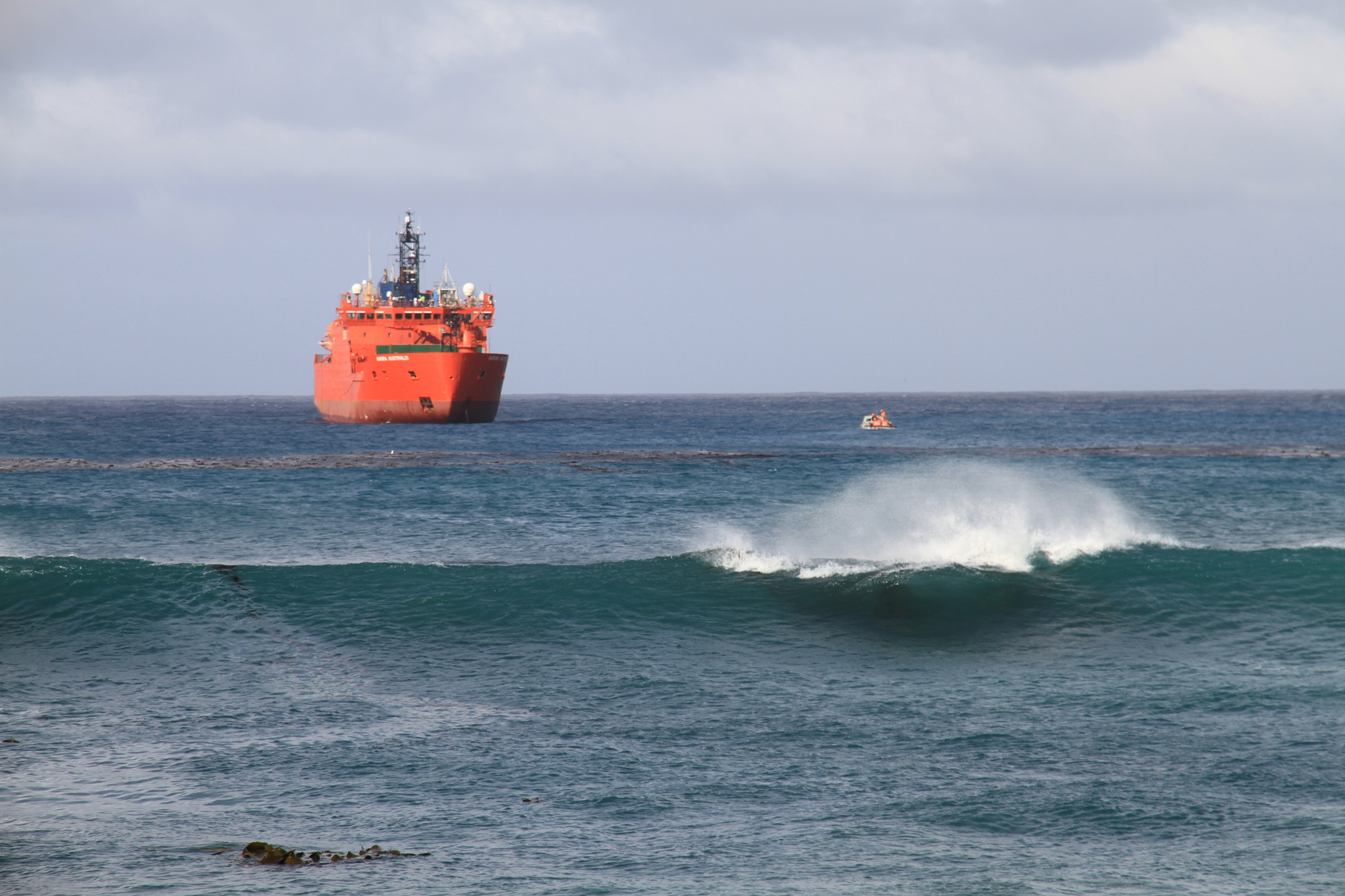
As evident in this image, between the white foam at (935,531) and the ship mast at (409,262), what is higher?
the ship mast at (409,262)

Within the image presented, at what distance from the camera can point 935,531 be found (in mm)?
23000

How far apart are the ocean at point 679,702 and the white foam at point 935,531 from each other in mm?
202

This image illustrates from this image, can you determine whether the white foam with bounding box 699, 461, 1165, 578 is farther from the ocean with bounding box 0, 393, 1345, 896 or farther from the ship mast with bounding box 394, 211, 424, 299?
the ship mast with bounding box 394, 211, 424, 299

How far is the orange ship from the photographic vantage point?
77.4 metres

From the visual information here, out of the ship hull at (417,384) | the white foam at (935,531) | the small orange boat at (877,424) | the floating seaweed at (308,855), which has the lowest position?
the floating seaweed at (308,855)

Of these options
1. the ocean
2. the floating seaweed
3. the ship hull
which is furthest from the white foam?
the ship hull

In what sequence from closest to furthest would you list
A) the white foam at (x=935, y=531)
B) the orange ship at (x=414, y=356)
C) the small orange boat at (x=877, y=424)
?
the white foam at (x=935, y=531) → the orange ship at (x=414, y=356) → the small orange boat at (x=877, y=424)

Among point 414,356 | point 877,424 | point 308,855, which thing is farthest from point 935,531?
point 877,424

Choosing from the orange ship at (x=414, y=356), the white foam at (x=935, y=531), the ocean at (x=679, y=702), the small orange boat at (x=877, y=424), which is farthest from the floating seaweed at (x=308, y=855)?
the small orange boat at (x=877, y=424)

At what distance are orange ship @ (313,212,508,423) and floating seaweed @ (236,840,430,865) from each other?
7016cm

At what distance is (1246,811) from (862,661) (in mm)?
6065

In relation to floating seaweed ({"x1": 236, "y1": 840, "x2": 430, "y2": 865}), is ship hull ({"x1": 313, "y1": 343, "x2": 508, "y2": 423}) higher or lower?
higher

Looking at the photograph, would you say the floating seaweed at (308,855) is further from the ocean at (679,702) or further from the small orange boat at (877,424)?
the small orange boat at (877,424)

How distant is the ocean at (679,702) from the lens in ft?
28.1
